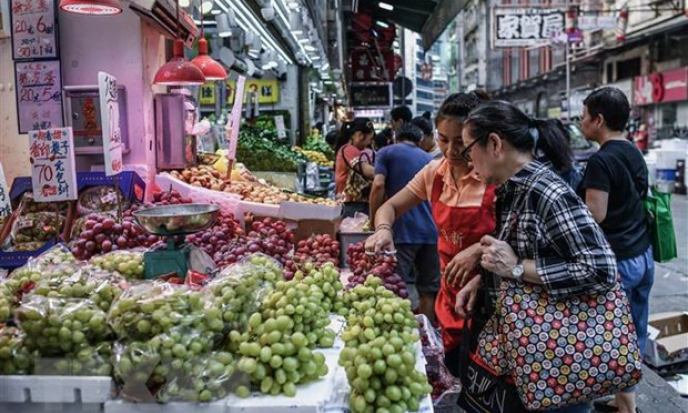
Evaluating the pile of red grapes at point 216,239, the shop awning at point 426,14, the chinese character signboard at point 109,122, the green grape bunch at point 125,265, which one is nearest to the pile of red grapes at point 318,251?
the pile of red grapes at point 216,239

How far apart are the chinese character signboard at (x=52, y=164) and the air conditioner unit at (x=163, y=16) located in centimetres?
162

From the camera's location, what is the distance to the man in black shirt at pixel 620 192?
12.3 ft

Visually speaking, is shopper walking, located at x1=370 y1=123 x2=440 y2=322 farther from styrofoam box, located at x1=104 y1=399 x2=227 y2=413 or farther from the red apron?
styrofoam box, located at x1=104 y1=399 x2=227 y2=413

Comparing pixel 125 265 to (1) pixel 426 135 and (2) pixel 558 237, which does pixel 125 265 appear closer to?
(2) pixel 558 237

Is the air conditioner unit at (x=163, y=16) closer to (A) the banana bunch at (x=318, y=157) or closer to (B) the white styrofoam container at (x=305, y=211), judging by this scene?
(B) the white styrofoam container at (x=305, y=211)

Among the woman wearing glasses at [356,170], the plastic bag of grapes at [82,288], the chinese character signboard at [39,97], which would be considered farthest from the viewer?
the woman wearing glasses at [356,170]

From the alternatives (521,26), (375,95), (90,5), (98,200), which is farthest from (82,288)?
(521,26)

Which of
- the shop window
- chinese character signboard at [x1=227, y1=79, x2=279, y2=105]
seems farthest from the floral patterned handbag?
the shop window

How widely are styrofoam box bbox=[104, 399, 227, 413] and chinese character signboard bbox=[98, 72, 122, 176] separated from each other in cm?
176

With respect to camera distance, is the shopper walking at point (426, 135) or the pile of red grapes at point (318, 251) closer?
the pile of red grapes at point (318, 251)

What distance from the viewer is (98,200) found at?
4.43 meters

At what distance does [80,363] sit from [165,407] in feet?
1.02

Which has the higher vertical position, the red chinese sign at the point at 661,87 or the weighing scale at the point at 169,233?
the red chinese sign at the point at 661,87

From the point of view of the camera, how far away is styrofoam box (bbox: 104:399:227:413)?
188cm
